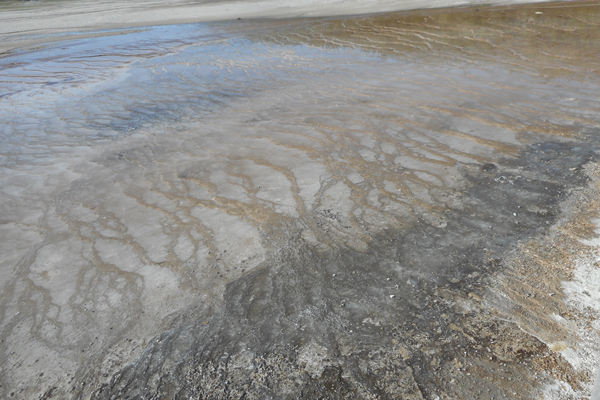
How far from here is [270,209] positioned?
3629 mm

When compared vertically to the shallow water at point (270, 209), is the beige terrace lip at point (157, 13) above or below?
below

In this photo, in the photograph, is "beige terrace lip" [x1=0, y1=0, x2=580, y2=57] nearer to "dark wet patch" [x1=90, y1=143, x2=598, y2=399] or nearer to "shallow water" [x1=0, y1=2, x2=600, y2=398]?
"shallow water" [x1=0, y1=2, x2=600, y2=398]

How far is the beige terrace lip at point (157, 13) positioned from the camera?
44.9 feet

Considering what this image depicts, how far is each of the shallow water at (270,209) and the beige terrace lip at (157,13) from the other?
6972 mm

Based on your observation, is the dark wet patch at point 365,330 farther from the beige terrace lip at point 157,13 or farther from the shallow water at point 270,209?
the beige terrace lip at point 157,13

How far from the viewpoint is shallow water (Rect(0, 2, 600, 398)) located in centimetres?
233

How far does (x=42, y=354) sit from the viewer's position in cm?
241

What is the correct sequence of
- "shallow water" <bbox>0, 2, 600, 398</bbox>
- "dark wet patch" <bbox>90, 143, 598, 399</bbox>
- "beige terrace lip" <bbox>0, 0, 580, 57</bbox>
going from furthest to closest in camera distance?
"beige terrace lip" <bbox>0, 0, 580, 57</bbox> → "shallow water" <bbox>0, 2, 600, 398</bbox> → "dark wet patch" <bbox>90, 143, 598, 399</bbox>

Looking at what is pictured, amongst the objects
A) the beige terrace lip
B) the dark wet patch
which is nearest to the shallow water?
the dark wet patch

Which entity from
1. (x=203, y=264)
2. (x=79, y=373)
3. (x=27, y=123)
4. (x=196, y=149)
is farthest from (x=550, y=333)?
(x=27, y=123)

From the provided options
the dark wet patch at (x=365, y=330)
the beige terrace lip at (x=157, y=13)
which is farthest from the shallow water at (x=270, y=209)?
the beige terrace lip at (x=157, y=13)

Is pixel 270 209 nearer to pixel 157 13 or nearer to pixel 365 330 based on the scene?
pixel 365 330

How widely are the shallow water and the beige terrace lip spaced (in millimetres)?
6972

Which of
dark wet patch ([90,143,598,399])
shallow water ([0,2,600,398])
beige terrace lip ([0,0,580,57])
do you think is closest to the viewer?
dark wet patch ([90,143,598,399])
